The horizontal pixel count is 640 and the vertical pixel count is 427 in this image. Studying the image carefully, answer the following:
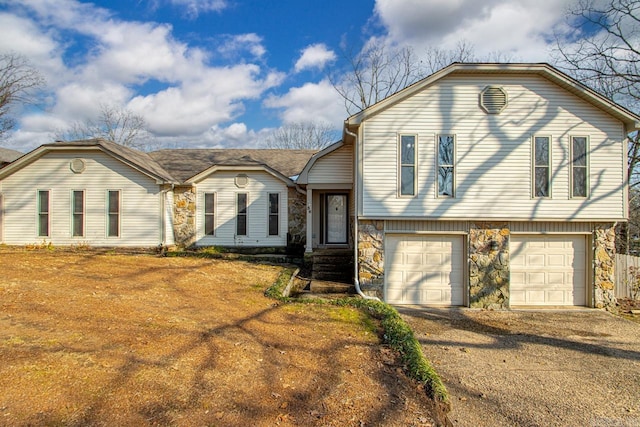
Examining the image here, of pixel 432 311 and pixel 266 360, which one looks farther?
pixel 432 311

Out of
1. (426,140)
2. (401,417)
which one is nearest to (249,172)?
(426,140)

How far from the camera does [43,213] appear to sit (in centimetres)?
1323

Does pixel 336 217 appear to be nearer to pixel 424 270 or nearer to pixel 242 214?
pixel 242 214

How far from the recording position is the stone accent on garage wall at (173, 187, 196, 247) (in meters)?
14.1

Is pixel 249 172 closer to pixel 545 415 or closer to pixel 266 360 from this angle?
pixel 266 360

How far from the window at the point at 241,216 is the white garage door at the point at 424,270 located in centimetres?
643

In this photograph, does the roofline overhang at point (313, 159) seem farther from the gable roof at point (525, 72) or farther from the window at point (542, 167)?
the window at point (542, 167)

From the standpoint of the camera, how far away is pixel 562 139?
9703mm

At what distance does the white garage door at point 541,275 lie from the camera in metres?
9.97

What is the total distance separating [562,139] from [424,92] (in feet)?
13.1

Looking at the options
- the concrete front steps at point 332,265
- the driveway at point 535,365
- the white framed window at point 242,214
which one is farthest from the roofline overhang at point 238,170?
the driveway at point 535,365

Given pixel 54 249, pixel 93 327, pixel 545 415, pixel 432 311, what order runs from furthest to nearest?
pixel 54 249, pixel 432 311, pixel 93 327, pixel 545 415

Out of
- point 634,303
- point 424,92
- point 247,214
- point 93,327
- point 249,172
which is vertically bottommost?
point 634,303

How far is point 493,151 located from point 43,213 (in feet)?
50.9
